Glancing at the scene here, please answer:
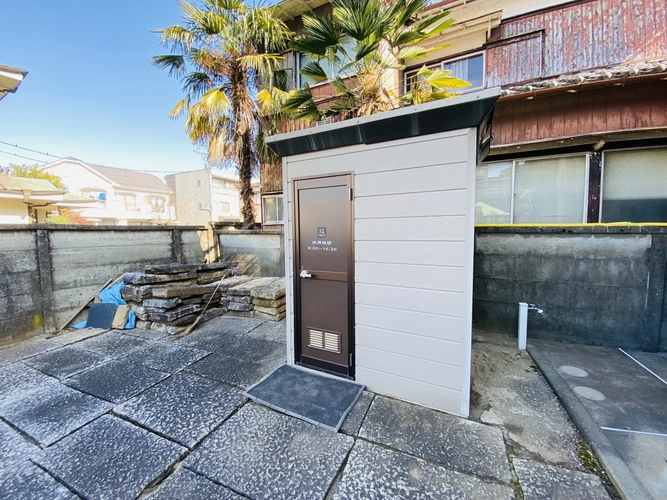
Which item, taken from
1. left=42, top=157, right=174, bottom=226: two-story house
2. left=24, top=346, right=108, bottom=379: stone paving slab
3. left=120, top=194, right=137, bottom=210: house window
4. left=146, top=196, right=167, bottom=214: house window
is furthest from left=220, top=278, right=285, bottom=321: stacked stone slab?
left=120, top=194, right=137, bottom=210: house window

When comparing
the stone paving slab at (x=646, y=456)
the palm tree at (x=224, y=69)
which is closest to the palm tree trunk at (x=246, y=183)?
the palm tree at (x=224, y=69)

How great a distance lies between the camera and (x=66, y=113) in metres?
15.3

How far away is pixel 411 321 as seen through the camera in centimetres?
223

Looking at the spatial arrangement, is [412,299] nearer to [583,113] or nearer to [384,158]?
[384,158]

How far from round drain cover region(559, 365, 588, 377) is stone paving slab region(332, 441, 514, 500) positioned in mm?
1817

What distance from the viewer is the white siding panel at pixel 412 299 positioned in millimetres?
2070

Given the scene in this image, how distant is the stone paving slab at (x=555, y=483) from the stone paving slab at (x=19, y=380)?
3.98m

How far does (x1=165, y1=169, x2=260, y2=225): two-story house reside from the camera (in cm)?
2116

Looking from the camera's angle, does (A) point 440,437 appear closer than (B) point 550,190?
Yes

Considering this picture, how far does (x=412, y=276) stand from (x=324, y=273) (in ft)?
2.85

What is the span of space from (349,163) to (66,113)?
Answer: 21606mm

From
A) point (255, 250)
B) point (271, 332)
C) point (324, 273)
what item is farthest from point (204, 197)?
point (324, 273)

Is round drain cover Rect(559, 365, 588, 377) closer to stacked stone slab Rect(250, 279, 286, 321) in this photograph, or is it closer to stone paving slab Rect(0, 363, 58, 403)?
stacked stone slab Rect(250, 279, 286, 321)

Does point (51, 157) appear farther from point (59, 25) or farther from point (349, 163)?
point (349, 163)
